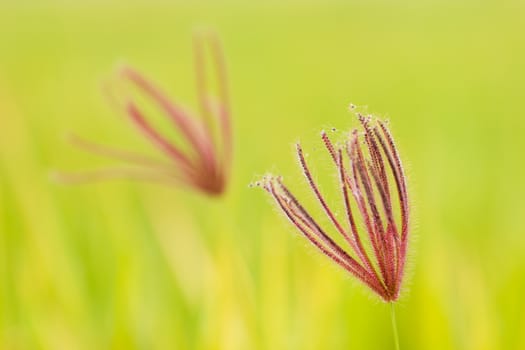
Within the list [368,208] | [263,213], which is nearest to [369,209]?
[368,208]

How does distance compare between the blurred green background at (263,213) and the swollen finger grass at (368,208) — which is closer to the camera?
the swollen finger grass at (368,208)

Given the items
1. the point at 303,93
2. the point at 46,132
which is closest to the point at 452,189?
the point at 46,132

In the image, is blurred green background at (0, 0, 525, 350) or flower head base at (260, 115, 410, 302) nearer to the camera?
flower head base at (260, 115, 410, 302)

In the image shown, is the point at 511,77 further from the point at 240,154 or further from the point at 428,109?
the point at 240,154

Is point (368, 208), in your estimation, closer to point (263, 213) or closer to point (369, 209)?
point (369, 209)

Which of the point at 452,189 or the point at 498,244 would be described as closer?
the point at 498,244
